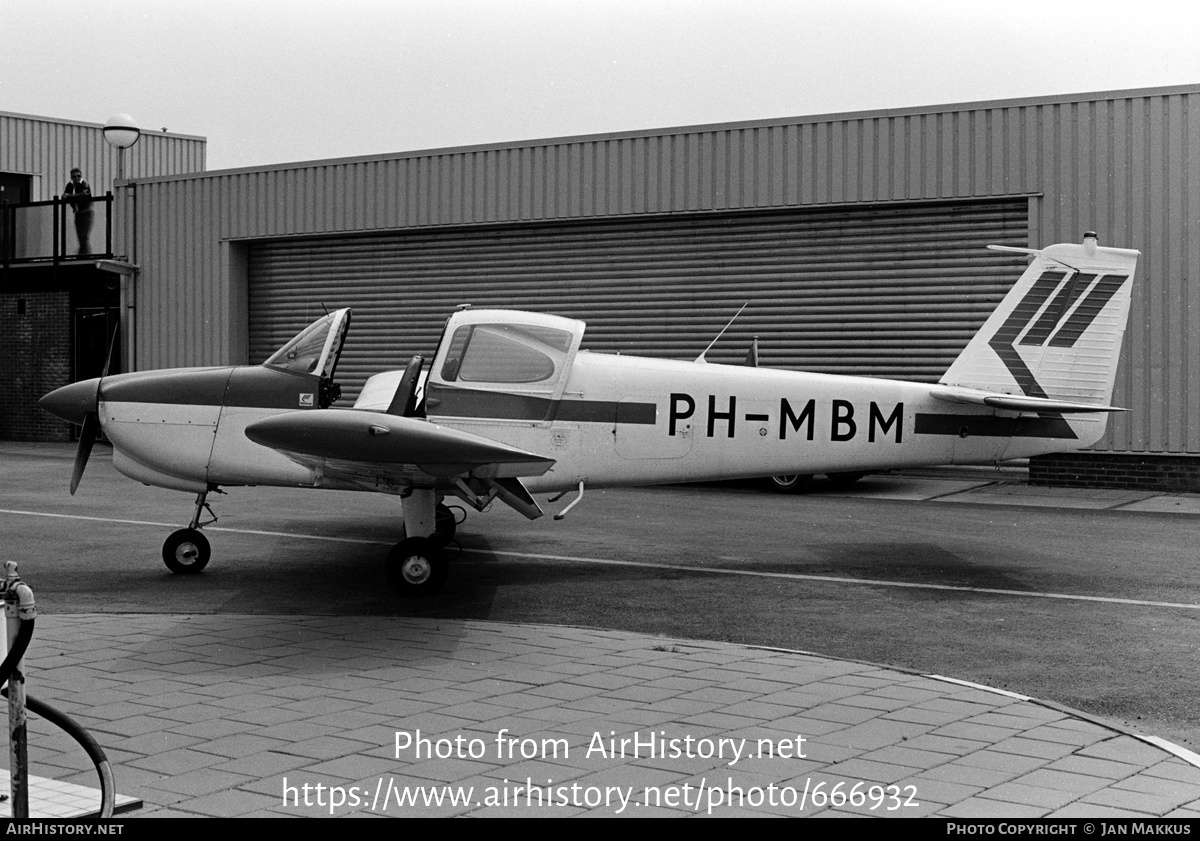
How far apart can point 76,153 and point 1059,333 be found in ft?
103

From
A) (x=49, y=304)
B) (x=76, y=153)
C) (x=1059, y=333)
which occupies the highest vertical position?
(x=76, y=153)

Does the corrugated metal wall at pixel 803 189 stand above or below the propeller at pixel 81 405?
above

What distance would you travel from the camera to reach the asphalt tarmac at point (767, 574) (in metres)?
7.19

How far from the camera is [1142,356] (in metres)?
17.1

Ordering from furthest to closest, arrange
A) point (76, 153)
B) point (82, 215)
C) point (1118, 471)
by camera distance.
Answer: point (76, 153), point (82, 215), point (1118, 471)

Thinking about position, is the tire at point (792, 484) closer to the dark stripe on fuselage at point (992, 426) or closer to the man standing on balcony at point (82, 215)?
the dark stripe on fuselage at point (992, 426)

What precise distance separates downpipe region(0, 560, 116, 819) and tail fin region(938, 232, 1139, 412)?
828 centimetres

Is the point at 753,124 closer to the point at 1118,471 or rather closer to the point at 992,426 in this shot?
the point at 1118,471

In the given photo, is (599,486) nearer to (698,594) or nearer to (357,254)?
(698,594)

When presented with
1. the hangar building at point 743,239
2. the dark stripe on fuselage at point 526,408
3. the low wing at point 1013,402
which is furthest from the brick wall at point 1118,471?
the dark stripe on fuselage at point 526,408

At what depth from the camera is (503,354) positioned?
9.53 metres

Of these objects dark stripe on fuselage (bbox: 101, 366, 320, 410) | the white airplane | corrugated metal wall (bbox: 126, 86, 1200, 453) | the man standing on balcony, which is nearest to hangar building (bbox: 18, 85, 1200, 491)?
corrugated metal wall (bbox: 126, 86, 1200, 453)

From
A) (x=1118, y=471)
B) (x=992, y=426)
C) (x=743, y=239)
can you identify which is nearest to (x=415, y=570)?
(x=992, y=426)

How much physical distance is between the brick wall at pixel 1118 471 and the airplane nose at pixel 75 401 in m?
11.9
